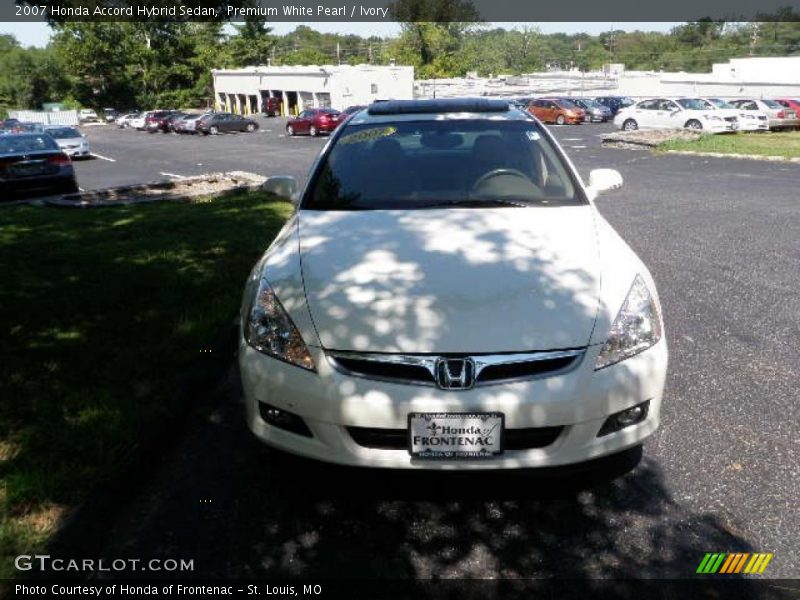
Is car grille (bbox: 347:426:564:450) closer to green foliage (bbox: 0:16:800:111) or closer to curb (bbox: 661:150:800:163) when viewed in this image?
curb (bbox: 661:150:800:163)

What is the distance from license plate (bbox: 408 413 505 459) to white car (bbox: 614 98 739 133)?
86.0 ft

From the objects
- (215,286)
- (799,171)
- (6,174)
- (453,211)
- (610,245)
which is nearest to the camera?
(610,245)

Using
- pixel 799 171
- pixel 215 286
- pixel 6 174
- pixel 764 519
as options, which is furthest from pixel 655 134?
pixel 764 519

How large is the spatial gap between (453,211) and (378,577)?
2009mm

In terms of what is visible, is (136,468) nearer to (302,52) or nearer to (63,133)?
(63,133)

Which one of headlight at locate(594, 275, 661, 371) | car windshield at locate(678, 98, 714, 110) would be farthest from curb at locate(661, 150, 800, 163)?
headlight at locate(594, 275, 661, 371)

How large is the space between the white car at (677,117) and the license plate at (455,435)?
2620 cm

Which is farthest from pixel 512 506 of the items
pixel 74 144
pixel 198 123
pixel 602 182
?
pixel 198 123

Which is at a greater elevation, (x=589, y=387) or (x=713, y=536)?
(x=589, y=387)

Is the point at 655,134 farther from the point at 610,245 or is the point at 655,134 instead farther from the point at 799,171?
the point at 610,245

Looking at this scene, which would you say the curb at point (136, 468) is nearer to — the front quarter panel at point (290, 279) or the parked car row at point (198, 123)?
the front quarter panel at point (290, 279)

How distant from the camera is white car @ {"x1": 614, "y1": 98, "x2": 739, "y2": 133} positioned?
2566 cm

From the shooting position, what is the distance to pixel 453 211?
3734mm

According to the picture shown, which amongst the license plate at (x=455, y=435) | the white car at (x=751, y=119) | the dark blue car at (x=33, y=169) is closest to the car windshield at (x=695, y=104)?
the white car at (x=751, y=119)
